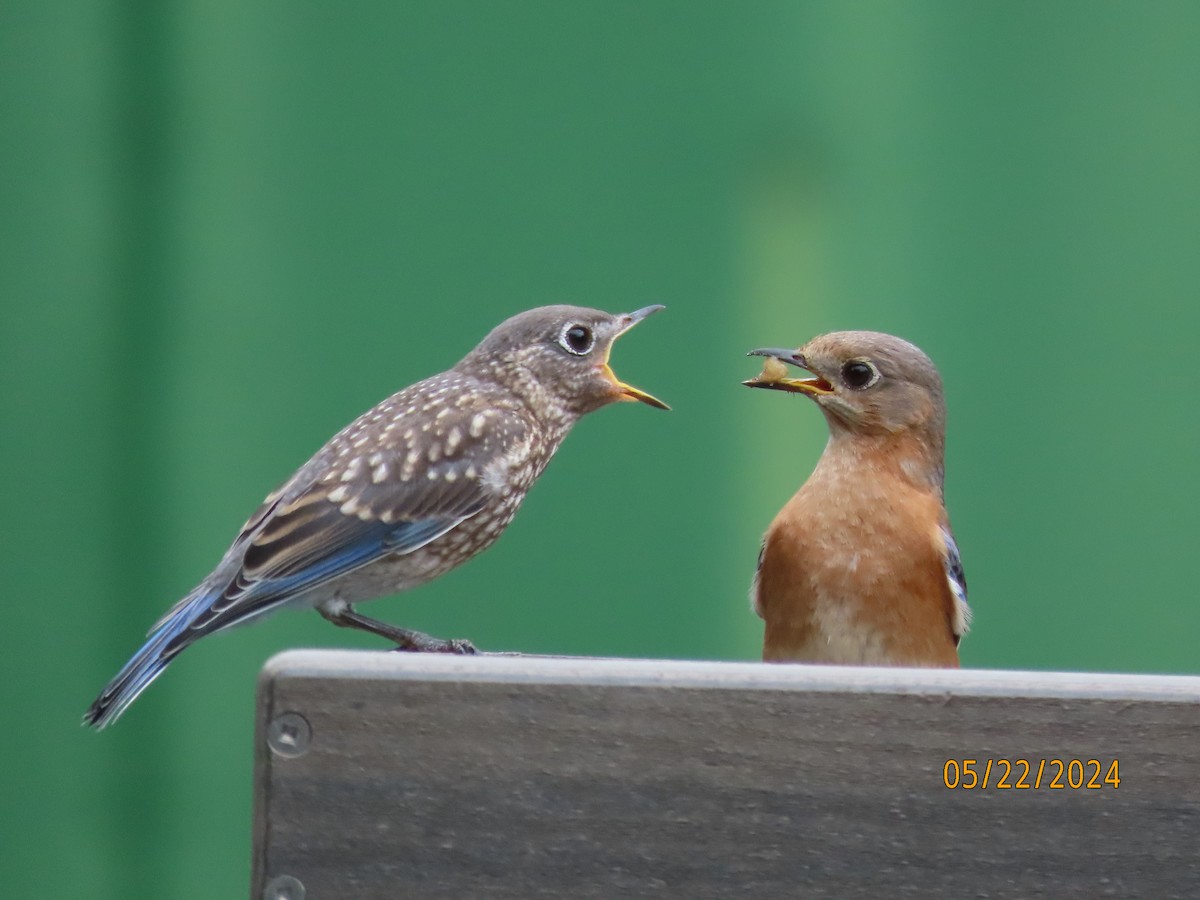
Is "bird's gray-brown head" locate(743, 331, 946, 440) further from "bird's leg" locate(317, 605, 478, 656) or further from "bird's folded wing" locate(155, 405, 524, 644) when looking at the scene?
"bird's leg" locate(317, 605, 478, 656)

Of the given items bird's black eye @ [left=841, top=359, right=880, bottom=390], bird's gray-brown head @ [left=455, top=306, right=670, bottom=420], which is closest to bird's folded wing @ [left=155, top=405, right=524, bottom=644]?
bird's gray-brown head @ [left=455, top=306, right=670, bottom=420]

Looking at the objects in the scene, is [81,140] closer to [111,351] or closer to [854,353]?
[111,351]

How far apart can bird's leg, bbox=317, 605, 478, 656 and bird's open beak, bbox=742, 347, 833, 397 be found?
2.12 ft

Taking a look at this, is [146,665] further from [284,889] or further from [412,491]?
[284,889]

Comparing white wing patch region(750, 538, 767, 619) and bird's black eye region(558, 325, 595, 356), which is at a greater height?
bird's black eye region(558, 325, 595, 356)

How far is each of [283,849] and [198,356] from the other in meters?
2.06

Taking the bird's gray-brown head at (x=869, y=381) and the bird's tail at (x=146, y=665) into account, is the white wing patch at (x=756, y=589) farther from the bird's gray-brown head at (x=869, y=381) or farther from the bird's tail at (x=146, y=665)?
the bird's tail at (x=146, y=665)

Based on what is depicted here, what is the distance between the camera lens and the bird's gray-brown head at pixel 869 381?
2785 mm

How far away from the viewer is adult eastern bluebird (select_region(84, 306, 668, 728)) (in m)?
2.59

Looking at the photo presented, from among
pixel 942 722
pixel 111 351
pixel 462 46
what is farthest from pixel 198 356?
pixel 942 722

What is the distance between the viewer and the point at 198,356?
3607mm

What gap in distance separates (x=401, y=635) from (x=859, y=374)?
0.92 metres
